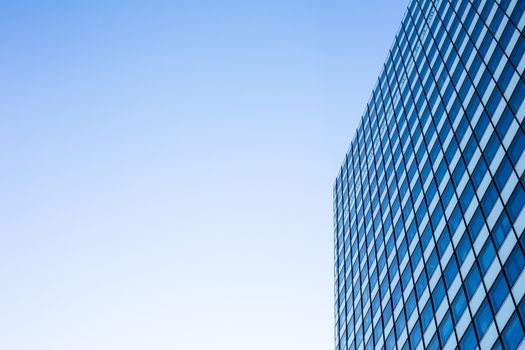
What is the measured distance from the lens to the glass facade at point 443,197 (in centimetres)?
3394

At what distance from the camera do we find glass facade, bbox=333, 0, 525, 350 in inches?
1336

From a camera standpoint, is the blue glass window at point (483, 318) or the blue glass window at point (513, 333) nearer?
the blue glass window at point (513, 333)

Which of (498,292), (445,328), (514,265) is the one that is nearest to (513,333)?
(498,292)

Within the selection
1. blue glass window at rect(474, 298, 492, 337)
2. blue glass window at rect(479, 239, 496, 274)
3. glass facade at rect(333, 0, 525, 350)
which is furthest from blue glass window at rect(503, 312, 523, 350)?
blue glass window at rect(479, 239, 496, 274)

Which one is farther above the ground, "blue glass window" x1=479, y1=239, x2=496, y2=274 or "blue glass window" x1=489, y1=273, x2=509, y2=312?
"blue glass window" x1=479, y1=239, x2=496, y2=274

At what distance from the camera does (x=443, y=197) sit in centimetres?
4384

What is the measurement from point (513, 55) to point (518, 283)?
57.6 ft

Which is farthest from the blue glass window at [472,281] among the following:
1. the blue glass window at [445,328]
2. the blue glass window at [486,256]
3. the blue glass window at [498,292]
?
the blue glass window at [445,328]

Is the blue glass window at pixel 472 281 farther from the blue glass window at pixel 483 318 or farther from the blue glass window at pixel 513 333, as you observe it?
the blue glass window at pixel 513 333

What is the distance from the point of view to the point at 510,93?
3875 centimetres

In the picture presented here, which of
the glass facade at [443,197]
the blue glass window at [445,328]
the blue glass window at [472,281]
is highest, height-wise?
the glass facade at [443,197]

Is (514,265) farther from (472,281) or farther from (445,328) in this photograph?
(445,328)

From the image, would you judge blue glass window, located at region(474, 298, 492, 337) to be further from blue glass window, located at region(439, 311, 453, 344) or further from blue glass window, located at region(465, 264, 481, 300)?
blue glass window, located at region(439, 311, 453, 344)

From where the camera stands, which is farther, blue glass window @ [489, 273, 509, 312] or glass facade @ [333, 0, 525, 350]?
glass facade @ [333, 0, 525, 350]
